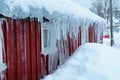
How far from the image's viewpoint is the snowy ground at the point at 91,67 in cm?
616

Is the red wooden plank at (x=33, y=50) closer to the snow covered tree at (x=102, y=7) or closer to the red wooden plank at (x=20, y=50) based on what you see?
the red wooden plank at (x=20, y=50)

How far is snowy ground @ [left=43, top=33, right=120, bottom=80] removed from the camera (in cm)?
616

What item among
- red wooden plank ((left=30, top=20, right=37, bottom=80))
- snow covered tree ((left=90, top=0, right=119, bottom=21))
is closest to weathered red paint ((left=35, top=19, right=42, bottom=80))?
red wooden plank ((left=30, top=20, right=37, bottom=80))

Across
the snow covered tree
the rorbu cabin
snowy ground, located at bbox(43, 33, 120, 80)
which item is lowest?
snowy ground, located at bbox(43, 33, 120, 80)

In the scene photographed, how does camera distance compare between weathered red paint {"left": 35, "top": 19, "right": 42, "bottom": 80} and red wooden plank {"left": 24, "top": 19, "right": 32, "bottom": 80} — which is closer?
red wooden plank {"left": 24, "top": 19, "right": 32, "bottom": 80}

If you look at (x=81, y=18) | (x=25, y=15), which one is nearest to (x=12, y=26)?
(x=25, y=15)

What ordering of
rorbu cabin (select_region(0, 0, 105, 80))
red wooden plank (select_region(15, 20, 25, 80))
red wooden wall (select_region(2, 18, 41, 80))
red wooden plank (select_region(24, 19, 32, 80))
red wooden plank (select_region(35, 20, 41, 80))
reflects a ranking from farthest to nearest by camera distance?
red wooden plank (select_region(35, 20, 41, 80)) → red wooden plank (select_region(24, 19, 32, 80)) → red wooden plank (select_region(15, 20, 25, 80)) → red wooden wall (select_region(2, 18, 41, 80)) → rorbu cabin (select_region(0, 0, 105, 80))

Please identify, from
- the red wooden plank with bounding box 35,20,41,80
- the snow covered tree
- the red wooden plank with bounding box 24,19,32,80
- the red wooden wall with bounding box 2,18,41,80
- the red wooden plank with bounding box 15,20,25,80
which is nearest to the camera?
the red wooden wall with bounding box 2,18,41,80

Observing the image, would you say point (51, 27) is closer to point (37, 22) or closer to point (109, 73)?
point (37, 22)

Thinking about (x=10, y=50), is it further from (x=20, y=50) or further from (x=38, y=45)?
(x=38, y=45)

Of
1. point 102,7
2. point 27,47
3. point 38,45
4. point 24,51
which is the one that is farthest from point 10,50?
point 102,7

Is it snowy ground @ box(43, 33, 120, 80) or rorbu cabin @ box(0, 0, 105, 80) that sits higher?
rorbu cabin @ box(0, 0, 105, 80)

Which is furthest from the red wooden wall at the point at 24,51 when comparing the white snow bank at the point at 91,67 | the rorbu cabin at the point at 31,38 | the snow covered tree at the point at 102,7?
the snow covered tree at the point at 102,7

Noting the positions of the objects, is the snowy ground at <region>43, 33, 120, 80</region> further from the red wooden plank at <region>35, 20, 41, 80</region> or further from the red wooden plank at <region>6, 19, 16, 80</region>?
the red wooden plank at <region>6, 19, 16, 80</region>
